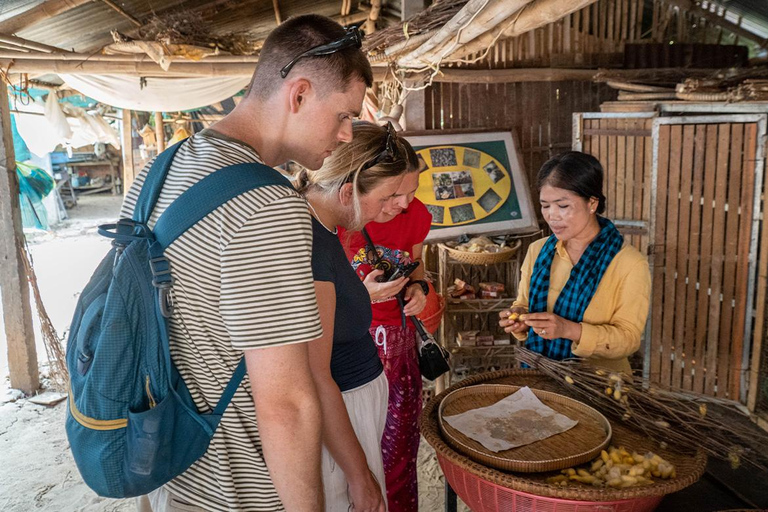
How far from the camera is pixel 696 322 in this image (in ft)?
14.5

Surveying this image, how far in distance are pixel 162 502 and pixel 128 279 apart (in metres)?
0.52

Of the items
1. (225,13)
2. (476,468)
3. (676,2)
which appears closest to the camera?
(476,468)

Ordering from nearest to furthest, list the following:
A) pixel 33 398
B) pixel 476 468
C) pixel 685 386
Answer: pixel 476 468 → pixel 685 386 → pixel 33 398

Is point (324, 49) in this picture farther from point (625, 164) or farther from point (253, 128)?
point (625, 164)

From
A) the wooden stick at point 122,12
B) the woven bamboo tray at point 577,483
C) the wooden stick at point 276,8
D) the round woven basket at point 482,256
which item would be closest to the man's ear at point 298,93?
the woven bamboo tray at point 577,483

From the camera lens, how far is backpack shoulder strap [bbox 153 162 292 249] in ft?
3.27

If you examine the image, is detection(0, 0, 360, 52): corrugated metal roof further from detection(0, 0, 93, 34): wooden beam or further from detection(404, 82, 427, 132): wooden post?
detection(404, 82, 427, 132): wooden post

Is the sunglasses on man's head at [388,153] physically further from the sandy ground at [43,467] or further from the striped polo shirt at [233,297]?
the sandy ground at [43,467]

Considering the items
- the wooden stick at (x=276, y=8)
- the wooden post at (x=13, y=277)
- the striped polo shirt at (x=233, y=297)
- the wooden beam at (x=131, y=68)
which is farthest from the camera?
the wooden stick at (x=276, y=8)

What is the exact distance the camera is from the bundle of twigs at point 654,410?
64.7 inches

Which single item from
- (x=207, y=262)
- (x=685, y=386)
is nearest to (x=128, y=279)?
(x=207, y=262)

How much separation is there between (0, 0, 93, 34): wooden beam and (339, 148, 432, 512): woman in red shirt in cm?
293

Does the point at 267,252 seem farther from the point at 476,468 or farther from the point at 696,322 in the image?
the point at 696,322

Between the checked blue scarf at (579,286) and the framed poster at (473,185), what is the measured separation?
2186 millimetres
